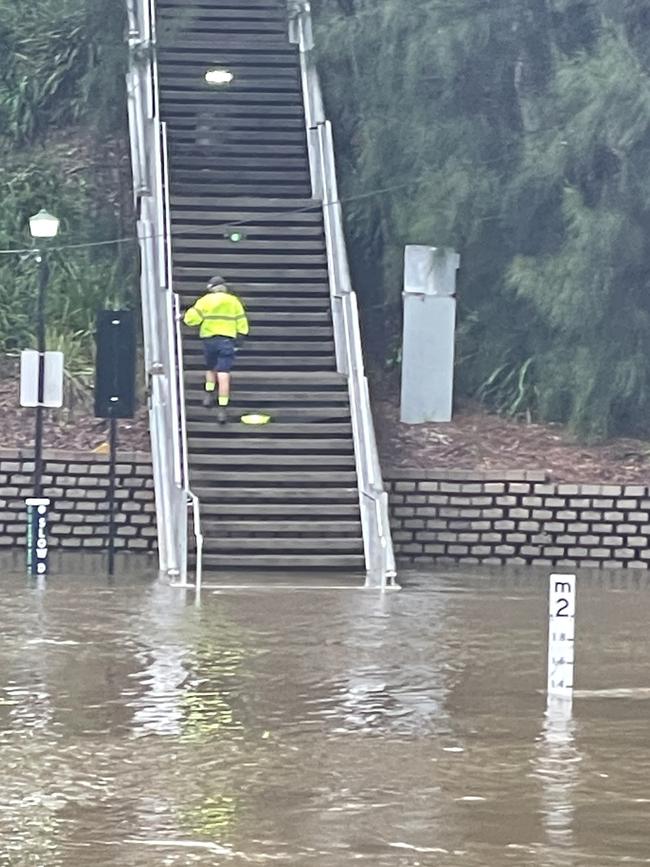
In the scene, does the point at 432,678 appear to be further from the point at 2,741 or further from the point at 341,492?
the point at 341,492

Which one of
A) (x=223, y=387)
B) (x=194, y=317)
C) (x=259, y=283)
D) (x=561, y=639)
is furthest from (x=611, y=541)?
(x=561, y=639)

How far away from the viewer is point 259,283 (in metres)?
23.3

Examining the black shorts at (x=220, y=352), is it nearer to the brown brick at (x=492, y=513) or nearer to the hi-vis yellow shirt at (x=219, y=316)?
the hi-vis yellow shirt at (x=219, y=316)

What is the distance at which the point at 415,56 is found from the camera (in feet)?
74.6

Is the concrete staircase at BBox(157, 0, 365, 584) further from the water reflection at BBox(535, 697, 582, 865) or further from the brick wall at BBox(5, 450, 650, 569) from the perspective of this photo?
the water reflection at BBox(535, 697, 582, 865)

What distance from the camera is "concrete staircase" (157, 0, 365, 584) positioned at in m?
20.2

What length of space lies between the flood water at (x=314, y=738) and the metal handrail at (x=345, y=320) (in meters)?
2.61

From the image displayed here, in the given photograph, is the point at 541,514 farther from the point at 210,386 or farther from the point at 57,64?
the point at 57,64

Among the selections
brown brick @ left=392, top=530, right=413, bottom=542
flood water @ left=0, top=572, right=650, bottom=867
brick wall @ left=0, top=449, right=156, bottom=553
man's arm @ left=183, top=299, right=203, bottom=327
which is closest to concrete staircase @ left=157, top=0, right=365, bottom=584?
man's arm @ left=183, top=299, right=203, bottom=327

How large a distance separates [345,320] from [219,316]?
147cm

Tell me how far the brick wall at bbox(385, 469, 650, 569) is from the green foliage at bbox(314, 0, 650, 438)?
147 cm

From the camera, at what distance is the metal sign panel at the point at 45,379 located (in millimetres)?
19953

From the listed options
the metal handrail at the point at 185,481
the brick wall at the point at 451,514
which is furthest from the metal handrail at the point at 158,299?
the brick wall at the point at 451,514

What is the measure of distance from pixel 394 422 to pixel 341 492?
2667 millimetres
